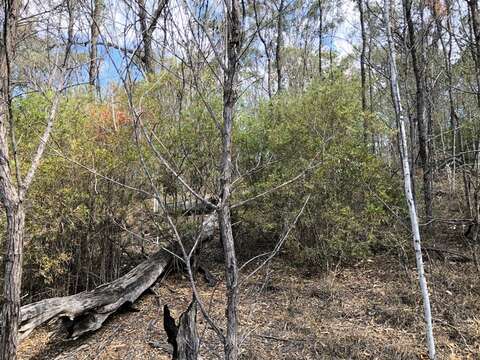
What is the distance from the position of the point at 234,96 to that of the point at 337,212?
3906 millimetres

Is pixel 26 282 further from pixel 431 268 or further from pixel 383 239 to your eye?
pixel 431 268

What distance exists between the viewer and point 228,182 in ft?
4.33

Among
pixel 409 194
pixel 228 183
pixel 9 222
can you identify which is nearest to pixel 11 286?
pixel 9 222

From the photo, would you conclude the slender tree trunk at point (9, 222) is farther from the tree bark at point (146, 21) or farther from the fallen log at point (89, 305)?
the tree bark at point (146, 21)

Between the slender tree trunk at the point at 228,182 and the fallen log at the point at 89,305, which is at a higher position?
the slender tree trunk at the point at 228,182

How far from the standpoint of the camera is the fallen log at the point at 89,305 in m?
3.17

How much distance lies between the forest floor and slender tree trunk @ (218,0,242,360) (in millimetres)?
1581

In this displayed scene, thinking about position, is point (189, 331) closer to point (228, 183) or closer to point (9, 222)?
point (228, 183)

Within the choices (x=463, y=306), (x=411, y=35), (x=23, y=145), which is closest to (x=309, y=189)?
(x=463, y=306)

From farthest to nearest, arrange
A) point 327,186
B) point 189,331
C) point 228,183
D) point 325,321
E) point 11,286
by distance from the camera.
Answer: point 327,186, point 325,321, point 11,286, point 189,331, point 228,183

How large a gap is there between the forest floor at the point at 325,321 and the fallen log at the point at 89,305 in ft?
0.60

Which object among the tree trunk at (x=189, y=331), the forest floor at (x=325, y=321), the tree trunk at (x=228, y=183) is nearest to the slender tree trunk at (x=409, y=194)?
the forest floor at (x=325, y=321)

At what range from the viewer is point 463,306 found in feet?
12.6

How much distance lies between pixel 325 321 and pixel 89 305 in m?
2.44
